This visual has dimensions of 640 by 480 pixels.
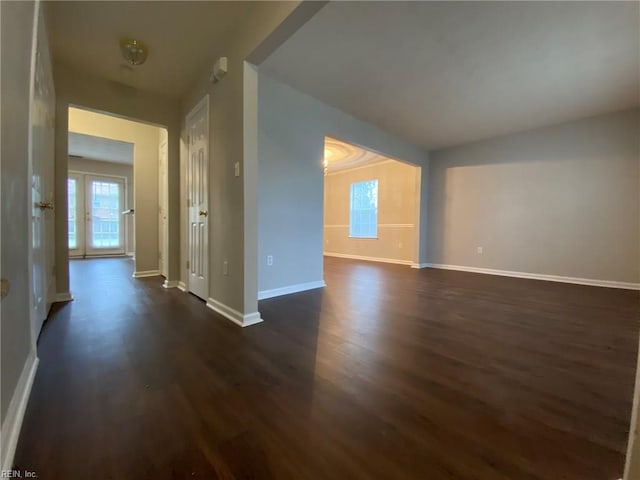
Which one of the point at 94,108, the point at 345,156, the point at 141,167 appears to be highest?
the point at 345,156

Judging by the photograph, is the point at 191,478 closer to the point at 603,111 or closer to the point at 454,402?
the point at 454,402

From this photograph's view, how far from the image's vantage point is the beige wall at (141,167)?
4082 mm

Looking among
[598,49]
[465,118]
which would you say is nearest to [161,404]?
[598,49]

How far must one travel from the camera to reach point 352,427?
1.03 metres

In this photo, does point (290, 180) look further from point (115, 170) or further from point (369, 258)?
point (115, 170)

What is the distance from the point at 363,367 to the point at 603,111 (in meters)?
4.86

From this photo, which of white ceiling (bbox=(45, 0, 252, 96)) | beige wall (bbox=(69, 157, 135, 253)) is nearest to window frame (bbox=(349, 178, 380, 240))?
white ceiling (bbox=(45, 0, 252, 96))

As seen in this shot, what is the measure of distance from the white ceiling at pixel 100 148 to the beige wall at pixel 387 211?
4832mm

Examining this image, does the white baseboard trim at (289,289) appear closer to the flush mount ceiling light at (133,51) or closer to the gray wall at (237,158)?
the gray wall at (237,158)

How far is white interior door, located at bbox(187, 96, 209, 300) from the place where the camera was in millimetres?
2670

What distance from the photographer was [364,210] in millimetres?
6855

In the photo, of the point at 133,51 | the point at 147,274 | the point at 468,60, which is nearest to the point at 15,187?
the point at 133,51

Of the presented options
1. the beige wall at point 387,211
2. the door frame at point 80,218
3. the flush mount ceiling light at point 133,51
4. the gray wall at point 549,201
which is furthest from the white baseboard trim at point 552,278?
the door frame at point 80,218

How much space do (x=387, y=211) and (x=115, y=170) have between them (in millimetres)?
6978
